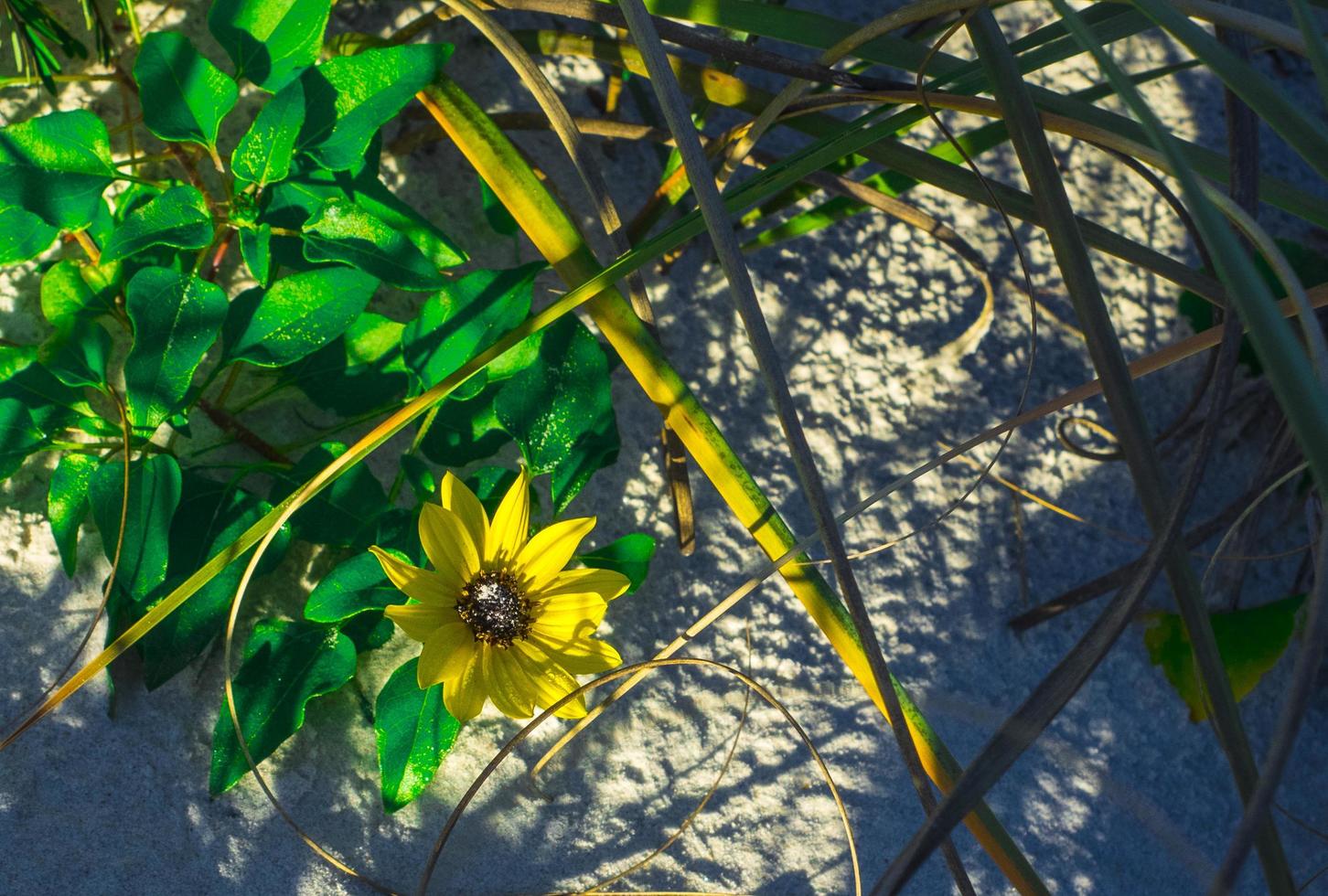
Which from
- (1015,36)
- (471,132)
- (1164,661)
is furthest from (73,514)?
(1015,36)

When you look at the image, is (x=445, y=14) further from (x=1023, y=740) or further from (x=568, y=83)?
(x=1023, y=740)

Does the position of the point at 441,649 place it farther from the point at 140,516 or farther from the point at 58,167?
the point at 58,167

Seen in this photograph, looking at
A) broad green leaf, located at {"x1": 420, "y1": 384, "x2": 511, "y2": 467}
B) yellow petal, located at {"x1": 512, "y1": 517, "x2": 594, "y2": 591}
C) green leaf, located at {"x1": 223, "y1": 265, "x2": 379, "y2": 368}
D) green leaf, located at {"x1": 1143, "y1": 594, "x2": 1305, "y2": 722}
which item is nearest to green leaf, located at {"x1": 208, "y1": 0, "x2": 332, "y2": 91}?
green leaf, located at {"x1": 223, "y1": 265, "x2": 379, "y2": 368}

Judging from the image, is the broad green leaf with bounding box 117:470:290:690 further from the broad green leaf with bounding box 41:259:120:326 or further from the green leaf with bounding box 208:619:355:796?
the broad green leaf with bounding box 41:259:120:326

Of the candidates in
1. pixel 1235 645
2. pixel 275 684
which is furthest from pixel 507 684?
pixel 1235 645

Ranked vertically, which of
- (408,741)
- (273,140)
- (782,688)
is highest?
(273,140)

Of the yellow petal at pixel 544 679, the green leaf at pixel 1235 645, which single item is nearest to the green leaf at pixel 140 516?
the yellow petal at pixel 544 679
